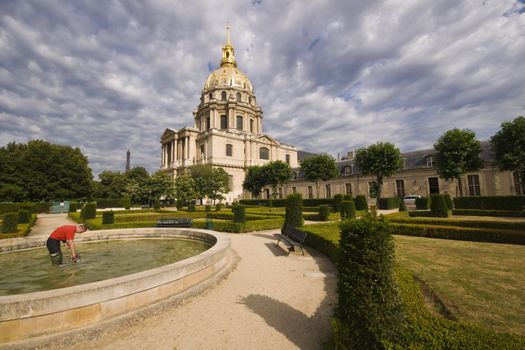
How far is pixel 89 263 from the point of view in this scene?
776 centimetres

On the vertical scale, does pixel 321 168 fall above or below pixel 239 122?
below

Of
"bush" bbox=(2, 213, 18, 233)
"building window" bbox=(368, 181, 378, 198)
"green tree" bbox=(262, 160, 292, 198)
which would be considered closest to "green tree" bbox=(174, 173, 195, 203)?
"green tree" bbox=(262, 160, 292, 198)

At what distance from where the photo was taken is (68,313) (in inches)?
148

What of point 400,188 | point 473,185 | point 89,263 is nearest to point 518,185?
point 473,185

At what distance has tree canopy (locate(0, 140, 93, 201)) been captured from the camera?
3981 centimetres

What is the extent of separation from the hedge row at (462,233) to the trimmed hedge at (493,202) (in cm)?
1471

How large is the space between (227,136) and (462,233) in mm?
47553

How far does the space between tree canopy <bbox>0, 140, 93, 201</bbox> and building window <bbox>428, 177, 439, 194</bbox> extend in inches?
2307

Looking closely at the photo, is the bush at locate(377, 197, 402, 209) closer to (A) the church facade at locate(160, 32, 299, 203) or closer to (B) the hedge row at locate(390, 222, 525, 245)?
(B) the hedge row at locate(390, 222, 525, 245)

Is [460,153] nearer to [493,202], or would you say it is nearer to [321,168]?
[493,202]

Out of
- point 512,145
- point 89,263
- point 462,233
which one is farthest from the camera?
point 512,145

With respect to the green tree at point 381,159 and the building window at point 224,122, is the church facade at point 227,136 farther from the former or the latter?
the green tree at point 381,159

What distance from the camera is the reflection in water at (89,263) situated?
6074 mm

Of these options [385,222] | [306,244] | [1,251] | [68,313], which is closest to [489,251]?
[306,244]
